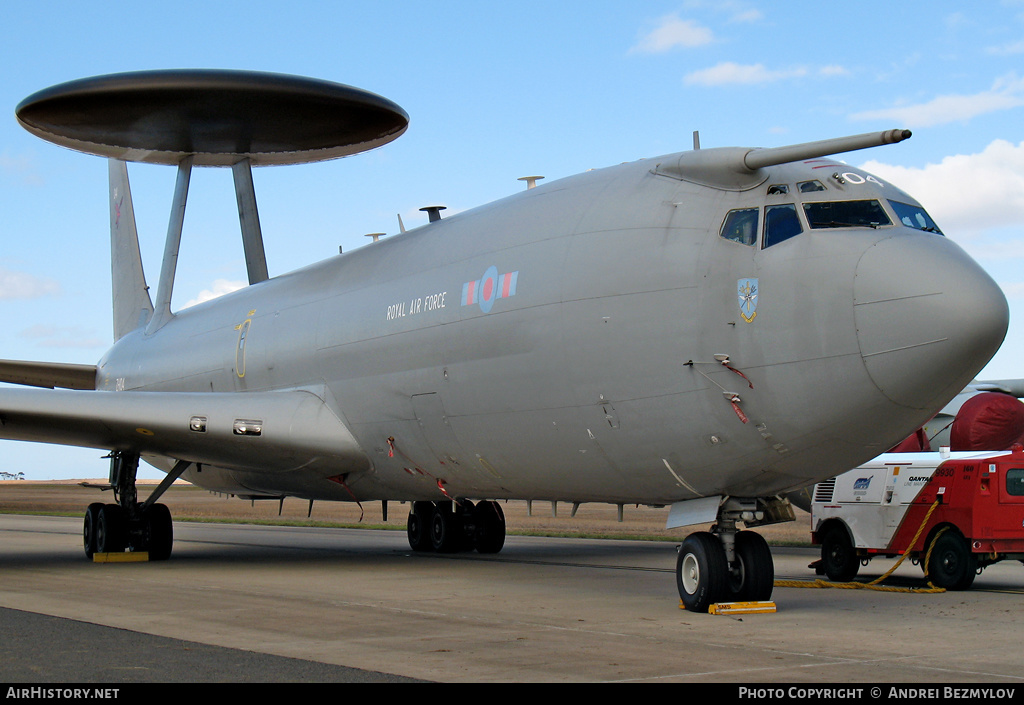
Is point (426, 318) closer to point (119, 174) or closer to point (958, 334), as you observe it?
point (958, 334)

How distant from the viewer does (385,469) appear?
16391 millimetres

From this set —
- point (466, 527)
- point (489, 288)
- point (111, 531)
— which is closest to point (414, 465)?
point (489, 288)

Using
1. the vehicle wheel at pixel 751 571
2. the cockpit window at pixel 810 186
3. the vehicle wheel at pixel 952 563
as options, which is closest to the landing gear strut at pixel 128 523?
the vehicle wheel at pixel 751 571

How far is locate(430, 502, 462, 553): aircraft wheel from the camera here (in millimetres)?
20375

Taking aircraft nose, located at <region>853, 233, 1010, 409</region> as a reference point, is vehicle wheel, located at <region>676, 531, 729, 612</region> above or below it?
below

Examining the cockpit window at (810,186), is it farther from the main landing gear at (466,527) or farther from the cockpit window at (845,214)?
the main landing gear at (466,527)

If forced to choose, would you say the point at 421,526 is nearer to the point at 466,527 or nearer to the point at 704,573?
the point at 466,527

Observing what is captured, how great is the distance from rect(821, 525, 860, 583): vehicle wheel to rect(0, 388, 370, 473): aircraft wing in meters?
6.79

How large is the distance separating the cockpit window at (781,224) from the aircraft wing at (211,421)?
8.09m

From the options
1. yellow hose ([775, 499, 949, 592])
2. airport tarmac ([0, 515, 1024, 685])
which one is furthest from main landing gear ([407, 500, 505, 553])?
yellow hose ([775, 499, 949, 592])

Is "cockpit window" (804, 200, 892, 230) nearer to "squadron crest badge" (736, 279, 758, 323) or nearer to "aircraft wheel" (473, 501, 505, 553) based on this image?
"squadron crest badge" (736, 279, 758, 323)

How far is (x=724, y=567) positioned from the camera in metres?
10.9

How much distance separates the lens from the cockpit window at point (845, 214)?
10.4 metres

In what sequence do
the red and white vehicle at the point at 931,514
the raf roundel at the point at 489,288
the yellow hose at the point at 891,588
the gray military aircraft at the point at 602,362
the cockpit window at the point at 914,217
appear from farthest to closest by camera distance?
1. the yellow hose at the point at 891,588
2. the red and white vehicle at the point at 931,514
3. the raf roundel at the point at 489,288
4. the cockpit window at the point at 914,217
5. the gray military aircraft at the point at 602,362
